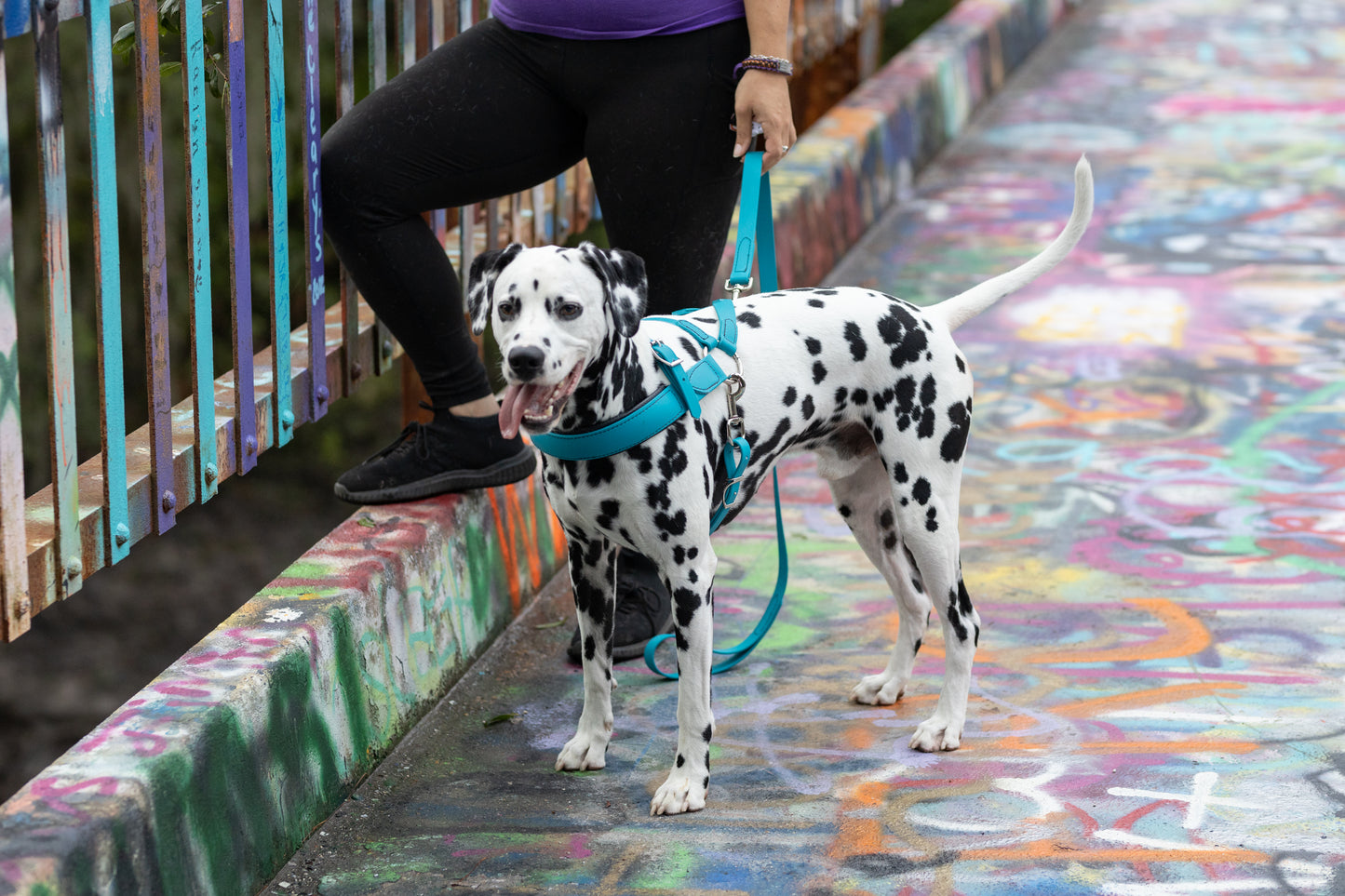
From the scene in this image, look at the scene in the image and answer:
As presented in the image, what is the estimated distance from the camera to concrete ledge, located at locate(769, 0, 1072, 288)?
7.57 metres

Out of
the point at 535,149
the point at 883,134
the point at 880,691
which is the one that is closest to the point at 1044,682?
the point at 880,691

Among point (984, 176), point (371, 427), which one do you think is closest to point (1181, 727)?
point (984, 176)

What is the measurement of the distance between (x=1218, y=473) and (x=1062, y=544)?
2.95ft

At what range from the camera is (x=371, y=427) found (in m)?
12.9

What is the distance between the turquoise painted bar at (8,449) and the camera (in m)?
2.87

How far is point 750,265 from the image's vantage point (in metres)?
3.68

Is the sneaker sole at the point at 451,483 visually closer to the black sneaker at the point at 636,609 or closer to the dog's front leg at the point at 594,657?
the black sneaker at the point at 636,609

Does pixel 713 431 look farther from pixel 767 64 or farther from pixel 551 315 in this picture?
pixel 767 64

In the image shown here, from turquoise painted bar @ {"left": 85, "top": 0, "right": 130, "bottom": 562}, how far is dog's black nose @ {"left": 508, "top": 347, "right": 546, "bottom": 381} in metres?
0.78

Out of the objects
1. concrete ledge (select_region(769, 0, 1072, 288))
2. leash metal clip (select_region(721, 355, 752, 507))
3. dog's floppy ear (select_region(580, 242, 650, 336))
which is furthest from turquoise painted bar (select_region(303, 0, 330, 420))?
concrete ledge (select_region(769, 0, 1072, 288))

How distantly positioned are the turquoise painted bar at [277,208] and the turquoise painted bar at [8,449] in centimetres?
100

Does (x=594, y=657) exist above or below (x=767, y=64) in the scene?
below

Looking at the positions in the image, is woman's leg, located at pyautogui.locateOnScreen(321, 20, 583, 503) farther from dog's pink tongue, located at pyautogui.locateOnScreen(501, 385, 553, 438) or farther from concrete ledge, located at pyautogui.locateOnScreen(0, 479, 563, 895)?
dog's pink tongue, located at pyautogui.locateOnScreen(501, 385, 553, 438)

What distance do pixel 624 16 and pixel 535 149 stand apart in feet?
1.33
